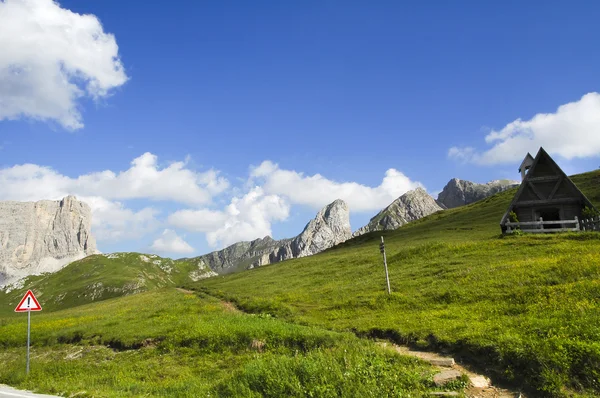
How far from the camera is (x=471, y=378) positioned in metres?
10.8

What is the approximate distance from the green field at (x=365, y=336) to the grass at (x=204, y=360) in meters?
0.06

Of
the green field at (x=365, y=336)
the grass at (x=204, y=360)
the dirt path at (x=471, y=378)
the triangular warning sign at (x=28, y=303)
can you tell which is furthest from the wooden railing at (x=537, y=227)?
the triangular warning sign at (x=28, y=303)

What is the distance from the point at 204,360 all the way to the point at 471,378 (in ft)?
39.0

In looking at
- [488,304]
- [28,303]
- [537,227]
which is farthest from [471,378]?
[537,227]

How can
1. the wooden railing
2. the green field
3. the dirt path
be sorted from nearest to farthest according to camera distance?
1. the dirt path
2. the green field
3. the wooden railing

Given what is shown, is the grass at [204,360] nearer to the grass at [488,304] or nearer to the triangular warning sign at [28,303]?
the grass at [488,304]

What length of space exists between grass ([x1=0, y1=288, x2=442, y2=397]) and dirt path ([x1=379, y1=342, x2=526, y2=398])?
0.61 metres

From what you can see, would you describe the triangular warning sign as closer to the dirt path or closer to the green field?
the green field

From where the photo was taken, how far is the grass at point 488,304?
10.8m

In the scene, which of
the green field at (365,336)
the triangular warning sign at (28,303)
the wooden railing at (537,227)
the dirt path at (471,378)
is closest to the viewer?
the dirt path at (471,378)

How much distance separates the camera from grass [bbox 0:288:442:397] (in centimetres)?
1080

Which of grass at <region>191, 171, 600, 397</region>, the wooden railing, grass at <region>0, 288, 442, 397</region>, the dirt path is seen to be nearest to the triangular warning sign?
grass at <region>0, 288, 442, 397</region>

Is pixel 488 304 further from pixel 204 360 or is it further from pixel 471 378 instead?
pixel 204 360

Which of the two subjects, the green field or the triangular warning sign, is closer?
the green field
